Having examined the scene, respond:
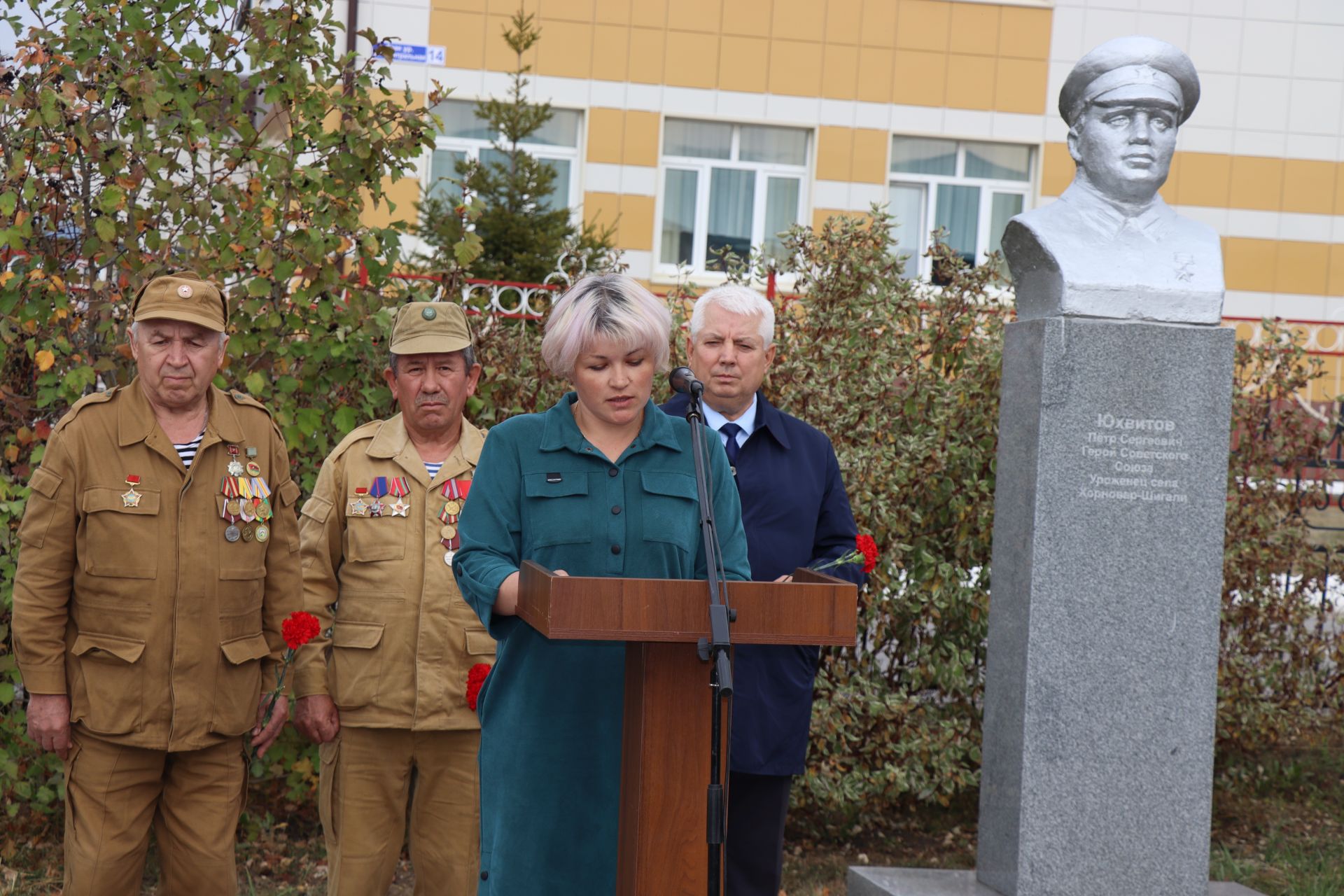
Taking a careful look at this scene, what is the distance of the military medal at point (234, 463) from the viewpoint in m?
3.86

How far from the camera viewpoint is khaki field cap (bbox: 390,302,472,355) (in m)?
4.11

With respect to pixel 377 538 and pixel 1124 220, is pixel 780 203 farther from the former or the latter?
pixel 377 538

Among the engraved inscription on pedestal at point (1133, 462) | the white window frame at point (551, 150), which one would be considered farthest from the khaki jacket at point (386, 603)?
the white window frame at point (551, 150)

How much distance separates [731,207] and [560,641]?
13889 millimetres

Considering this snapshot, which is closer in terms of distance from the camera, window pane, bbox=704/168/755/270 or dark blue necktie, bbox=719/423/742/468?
dark blue necktie, bbox=719/423/742/468

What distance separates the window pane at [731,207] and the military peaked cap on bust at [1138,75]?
Answer: 11703 mm

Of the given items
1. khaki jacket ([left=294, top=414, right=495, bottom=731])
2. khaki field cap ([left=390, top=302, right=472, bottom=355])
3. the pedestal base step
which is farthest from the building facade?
khaki jacket ([left=294, top=414, right=495, bottom=731])

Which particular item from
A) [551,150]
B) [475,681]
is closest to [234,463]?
[475,681]

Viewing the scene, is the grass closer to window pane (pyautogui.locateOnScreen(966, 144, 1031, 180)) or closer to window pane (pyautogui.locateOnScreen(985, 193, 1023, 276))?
window pane (pyautogui.locateOnScreen(985, 193, 1023, 276))

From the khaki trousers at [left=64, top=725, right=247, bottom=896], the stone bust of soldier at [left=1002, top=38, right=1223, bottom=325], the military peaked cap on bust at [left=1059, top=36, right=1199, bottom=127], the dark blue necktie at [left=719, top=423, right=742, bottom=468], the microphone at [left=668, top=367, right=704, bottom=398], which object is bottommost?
the khaki trousers at [left=64, top=725, right=247, bottom=896]

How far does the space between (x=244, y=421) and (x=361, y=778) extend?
43.5 inches

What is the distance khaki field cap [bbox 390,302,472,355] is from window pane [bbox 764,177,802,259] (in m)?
12.2

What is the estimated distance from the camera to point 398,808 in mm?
4027

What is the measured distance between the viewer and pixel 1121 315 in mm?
4410
